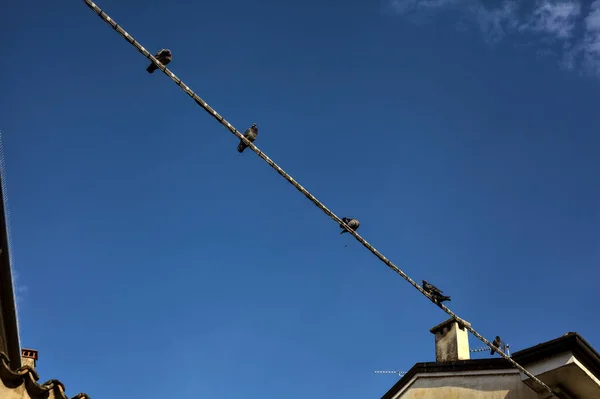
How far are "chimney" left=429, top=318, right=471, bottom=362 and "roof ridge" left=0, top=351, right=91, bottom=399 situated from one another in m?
10.4

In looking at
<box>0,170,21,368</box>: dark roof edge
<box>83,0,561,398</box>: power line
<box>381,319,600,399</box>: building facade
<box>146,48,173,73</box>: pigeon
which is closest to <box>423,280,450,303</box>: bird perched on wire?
<box>83,0,561,398</box>: power line

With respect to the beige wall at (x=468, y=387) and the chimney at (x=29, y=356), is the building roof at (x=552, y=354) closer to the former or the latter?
the beige wall at (x=468, y=387)

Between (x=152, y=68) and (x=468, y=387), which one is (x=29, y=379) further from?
(x=468, y=387)

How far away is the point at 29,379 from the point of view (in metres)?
12.2

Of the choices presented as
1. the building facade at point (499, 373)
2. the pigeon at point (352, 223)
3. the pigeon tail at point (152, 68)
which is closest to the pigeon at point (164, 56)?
the pigeon tail at point (152, 68)

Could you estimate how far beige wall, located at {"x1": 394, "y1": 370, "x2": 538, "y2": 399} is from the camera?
1642 centimetres

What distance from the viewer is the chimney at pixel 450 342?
744 inches

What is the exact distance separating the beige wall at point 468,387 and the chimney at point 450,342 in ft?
2.76

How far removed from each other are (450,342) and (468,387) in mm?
2169

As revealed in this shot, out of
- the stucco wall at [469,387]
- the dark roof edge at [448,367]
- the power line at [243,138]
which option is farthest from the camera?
the dark roof edge at [448,367]

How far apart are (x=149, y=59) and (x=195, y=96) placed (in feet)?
2.76

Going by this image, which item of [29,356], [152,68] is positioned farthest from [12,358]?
[152,68]

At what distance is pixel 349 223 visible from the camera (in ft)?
42.5

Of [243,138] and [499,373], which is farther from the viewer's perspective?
[499,373]
